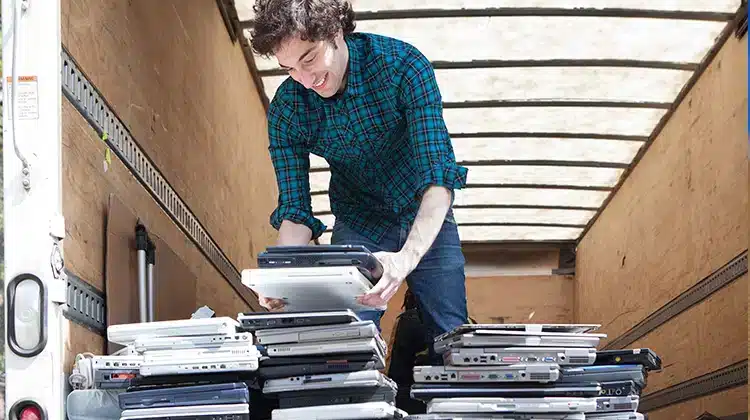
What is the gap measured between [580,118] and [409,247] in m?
5.83

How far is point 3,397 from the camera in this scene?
9.68ft

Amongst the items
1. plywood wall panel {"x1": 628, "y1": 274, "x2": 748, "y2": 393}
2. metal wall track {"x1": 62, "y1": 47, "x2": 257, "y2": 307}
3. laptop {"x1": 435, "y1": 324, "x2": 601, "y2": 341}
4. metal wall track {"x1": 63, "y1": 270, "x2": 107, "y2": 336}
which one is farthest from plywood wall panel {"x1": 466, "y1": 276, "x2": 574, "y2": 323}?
laptop {"x1": 435, "y1": 324, "x2": 601, "y2": 341}

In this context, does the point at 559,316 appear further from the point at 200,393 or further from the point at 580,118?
the point at 200,393

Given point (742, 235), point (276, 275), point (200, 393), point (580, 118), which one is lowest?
point (200, 393)

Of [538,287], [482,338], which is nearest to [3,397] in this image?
[482,338]

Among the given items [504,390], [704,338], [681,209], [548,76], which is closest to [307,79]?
[504,390]

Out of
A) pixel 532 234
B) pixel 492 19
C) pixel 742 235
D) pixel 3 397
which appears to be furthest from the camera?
pixel 532 234

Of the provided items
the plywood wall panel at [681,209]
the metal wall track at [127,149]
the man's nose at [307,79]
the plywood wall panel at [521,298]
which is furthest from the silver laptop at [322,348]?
the plywood wall panel at [521,298]

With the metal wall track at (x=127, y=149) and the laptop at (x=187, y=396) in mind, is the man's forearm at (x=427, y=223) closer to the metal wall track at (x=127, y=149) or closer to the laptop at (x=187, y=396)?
the laptop at (x=187, y=396)

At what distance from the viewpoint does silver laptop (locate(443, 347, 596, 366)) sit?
10.8ft

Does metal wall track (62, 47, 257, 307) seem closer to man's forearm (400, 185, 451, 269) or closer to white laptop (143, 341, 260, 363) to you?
white laptop (143, 341, 260, 363)

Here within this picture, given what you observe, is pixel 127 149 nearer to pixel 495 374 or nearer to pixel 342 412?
pixel 342 412

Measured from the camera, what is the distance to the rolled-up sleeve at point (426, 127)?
11.5 feet

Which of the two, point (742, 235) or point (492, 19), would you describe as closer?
point (742, 235)
